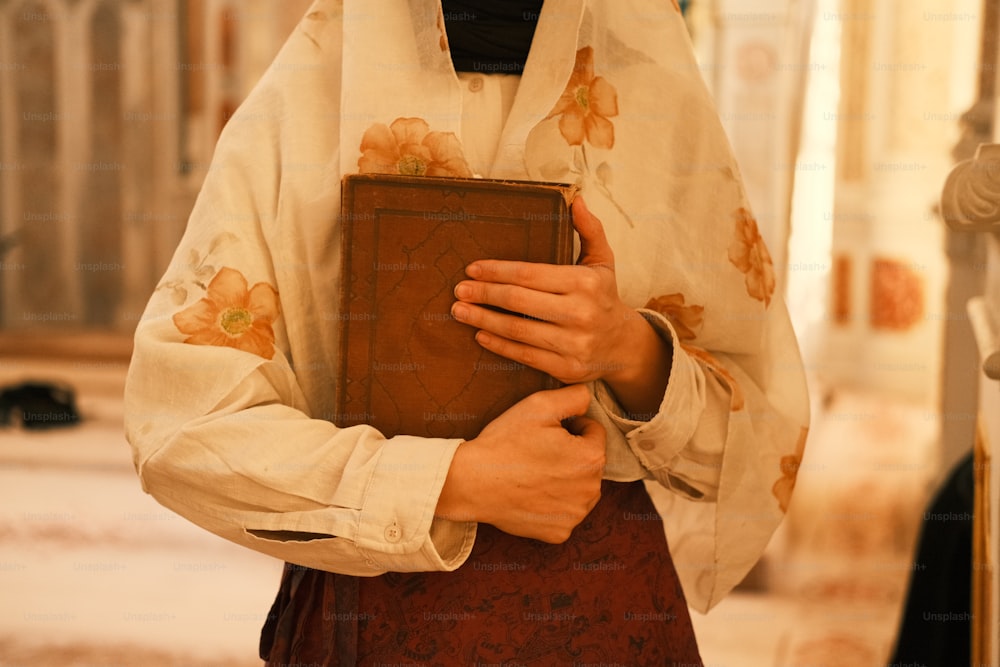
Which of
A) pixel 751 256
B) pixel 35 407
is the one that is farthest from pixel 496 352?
pixel 35 407

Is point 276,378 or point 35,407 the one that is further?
point 35,407

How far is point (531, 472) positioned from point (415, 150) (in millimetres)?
291

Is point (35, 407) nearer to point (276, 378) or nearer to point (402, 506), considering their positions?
point (276, 378)

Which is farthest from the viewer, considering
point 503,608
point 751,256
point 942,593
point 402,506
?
point 942,593

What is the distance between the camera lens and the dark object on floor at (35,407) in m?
4.62

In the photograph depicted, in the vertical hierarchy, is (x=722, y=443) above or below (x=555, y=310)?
below

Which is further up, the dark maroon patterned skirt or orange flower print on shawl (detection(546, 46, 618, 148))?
orange flower print on shawl (detection(546, 46, 618, 148))

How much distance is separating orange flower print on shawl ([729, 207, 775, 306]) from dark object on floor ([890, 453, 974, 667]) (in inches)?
42.1

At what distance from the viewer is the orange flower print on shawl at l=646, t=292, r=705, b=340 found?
91 centimetres

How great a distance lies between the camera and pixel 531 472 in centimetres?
74

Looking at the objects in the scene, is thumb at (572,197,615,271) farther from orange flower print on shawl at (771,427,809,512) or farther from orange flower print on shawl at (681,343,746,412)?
orange flower print on shawl at (771,427,809,512)

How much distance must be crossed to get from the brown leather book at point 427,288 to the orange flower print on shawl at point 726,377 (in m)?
0.20

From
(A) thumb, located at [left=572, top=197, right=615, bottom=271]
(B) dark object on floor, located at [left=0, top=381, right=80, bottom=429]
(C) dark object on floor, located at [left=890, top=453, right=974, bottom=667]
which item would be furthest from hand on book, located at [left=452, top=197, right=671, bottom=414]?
(B) dark object on floor, located at [left=0, top=381, right=80, bottom=429]

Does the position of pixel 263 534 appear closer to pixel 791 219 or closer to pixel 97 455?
pixel 791 219
